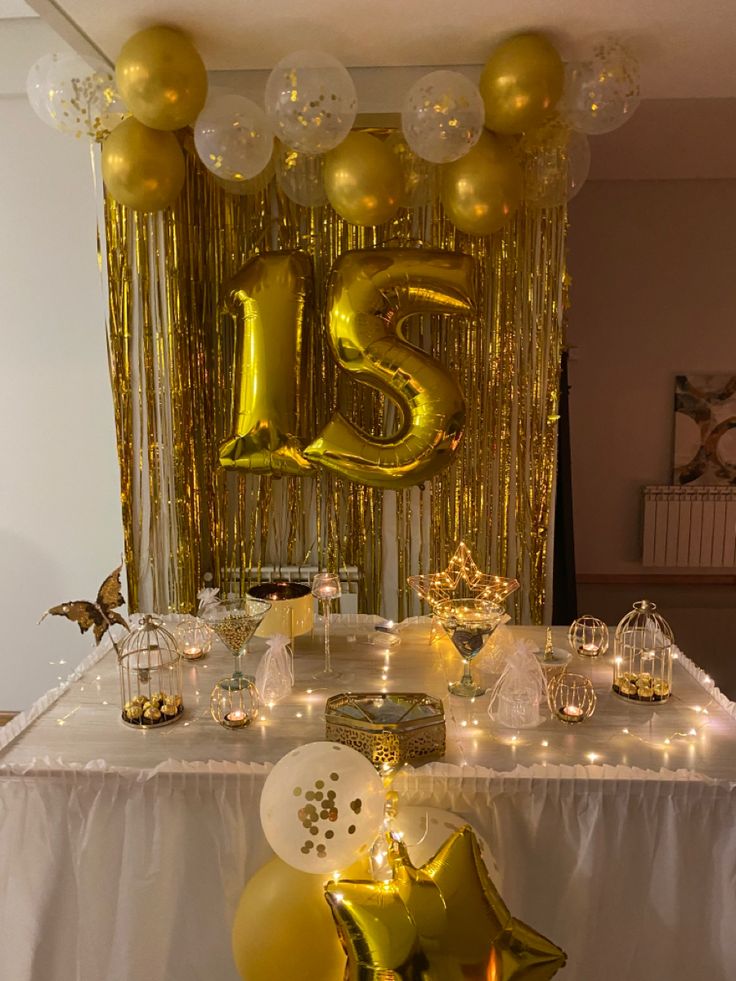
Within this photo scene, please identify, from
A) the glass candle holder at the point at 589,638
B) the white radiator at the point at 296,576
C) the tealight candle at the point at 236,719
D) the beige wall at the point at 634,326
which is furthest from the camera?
the beige wall at the point at 634,326

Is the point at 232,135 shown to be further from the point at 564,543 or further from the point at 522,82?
the point at 564,543

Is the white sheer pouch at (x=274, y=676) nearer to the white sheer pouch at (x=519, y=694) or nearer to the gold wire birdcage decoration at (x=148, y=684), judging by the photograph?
the gold wire birdcage decoration at (x=148, y=684)

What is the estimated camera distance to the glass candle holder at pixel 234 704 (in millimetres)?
1398

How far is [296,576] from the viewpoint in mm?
2516

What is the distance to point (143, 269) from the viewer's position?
7.63ft

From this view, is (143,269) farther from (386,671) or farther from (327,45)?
(386,671)

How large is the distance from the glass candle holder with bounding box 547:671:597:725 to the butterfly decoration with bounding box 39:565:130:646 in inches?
35.4

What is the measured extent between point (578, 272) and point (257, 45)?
2.19 metres

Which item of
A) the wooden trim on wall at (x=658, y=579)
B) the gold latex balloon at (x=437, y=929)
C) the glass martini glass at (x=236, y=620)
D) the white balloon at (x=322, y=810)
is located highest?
the glass martini glass at (x=236, y=620)

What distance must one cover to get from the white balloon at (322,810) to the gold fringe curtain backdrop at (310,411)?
1.29 m

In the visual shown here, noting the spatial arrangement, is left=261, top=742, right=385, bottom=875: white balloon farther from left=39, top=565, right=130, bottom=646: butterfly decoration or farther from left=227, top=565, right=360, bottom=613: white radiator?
left=227, top=565, right=360, bottom=613: white radiator

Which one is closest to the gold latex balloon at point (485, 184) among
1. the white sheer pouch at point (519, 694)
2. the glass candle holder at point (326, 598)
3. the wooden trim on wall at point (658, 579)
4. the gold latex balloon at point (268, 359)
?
the gold latex balloon at point (268, 359)

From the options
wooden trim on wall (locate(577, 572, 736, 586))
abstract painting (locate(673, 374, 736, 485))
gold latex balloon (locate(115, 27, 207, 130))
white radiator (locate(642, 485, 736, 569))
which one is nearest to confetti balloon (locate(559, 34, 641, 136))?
gold latex balloon (locate(115, 27, 207, 130))

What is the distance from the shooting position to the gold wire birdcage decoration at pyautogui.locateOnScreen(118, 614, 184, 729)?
4.64ft
